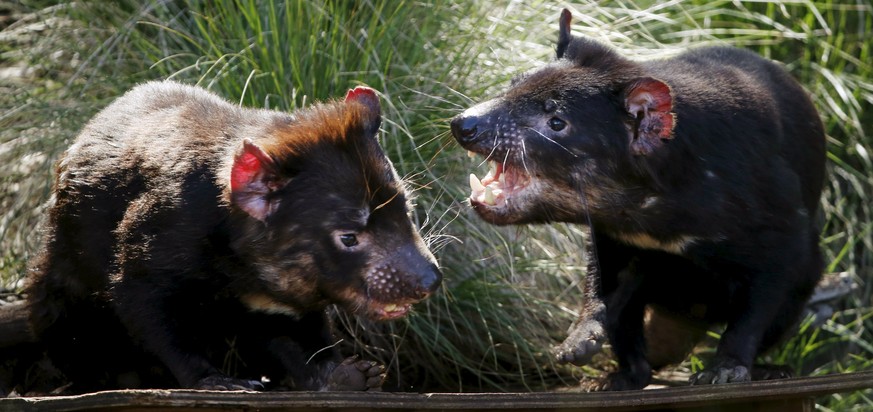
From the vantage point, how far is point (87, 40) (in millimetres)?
5609

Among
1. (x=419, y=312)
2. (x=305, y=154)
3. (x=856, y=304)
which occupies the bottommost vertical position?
(x=856, y=304)

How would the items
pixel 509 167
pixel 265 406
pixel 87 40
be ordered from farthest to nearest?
pixel 87 40 < pixel 509 167 < pixel 265 406

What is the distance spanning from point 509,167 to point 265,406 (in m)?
1.14

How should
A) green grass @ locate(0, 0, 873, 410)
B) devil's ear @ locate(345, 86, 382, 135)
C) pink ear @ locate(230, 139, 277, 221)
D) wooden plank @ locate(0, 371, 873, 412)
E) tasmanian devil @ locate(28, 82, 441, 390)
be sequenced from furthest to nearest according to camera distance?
green grass @ locate(0, 0, 873, 410) < devil's ear @ locate(345, 86, 382, 135) < tasmanian devil @ locate(28, 82, 441, 390) < pink ear @ locate(230, 139, 277, 221) < wooden plank @ locate(0, 371, 873, 412)

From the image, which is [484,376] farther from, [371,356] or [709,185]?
[709,185]

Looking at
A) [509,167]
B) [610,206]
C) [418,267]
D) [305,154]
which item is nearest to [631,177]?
[610,206]

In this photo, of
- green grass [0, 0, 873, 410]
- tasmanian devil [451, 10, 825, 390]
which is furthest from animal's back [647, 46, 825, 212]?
green grass [0, 0, 873, 410]

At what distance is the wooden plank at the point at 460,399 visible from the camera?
3137mm

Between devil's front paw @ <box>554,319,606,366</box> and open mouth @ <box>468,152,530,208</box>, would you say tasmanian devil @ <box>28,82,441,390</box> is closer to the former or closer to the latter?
open mouth @ <box>468,152,530,208</box>

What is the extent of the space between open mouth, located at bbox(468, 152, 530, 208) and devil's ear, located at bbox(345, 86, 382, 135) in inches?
12.9

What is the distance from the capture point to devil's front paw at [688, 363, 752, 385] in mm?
3736

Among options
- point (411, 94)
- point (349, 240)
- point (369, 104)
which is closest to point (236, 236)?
point (349, 240)

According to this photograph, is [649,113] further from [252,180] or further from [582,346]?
[252,180]

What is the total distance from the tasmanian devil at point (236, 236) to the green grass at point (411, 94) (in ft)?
2.50
